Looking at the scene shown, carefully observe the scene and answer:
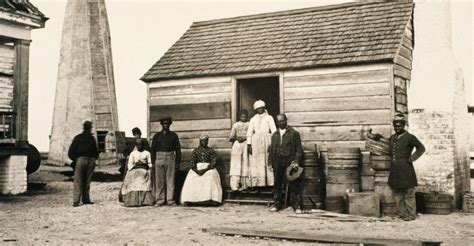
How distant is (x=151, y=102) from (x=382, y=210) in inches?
249

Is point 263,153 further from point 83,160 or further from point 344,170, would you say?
point 83,160

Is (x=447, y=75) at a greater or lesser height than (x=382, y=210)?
greater

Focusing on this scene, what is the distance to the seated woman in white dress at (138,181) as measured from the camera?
11.0m

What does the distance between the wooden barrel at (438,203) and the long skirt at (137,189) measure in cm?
567

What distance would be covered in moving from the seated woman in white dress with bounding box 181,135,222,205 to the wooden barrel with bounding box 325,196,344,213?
253 cm

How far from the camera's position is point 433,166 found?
10633 mm

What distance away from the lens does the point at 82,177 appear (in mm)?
11039

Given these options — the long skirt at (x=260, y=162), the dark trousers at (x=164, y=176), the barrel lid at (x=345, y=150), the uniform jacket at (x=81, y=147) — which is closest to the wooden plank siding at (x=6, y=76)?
the uniform jacket at (x=81, y=147)

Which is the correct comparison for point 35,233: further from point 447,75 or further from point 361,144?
point 447,75

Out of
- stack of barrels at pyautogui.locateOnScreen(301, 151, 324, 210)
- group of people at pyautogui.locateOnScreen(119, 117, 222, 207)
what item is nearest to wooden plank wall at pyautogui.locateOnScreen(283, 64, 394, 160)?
stack of barrels at pyautogui.locateOnScreen(301, 151, 324, 210)

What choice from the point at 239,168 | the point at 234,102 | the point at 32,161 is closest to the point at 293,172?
the point at 239,168

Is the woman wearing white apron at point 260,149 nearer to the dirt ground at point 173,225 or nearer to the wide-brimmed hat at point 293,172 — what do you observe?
the dirt ground at point 173,225

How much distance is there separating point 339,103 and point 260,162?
2.03 meters

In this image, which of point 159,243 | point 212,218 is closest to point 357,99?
point 212,218
